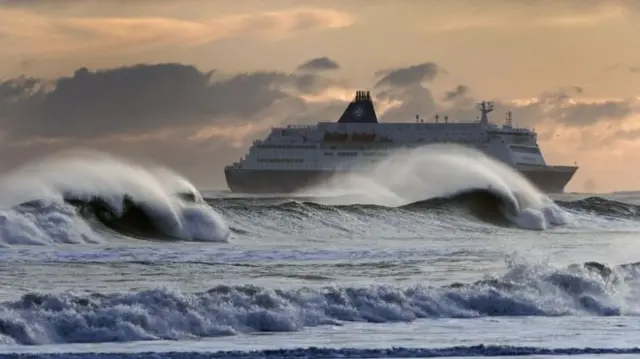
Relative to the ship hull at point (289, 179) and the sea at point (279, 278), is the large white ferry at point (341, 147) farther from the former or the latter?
the sea at point (279, 278)

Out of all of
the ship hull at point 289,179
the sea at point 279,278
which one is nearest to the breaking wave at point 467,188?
the sea at point 279,278

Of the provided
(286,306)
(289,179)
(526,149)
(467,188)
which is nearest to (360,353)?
(286,306)

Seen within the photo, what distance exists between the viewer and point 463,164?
50.0 m

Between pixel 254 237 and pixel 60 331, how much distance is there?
52.1 feet

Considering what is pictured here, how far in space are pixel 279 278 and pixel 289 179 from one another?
69.1m

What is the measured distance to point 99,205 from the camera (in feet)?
95.6

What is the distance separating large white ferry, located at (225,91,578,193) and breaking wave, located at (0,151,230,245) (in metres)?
51.4

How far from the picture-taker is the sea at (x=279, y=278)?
12484 mm

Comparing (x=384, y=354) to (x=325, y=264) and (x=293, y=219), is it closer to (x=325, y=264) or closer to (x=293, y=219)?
(x=325, y=264)

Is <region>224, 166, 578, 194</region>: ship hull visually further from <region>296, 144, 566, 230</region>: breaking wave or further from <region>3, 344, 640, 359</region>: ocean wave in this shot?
<region>3, 344, 640, 359</region>: ocean wave

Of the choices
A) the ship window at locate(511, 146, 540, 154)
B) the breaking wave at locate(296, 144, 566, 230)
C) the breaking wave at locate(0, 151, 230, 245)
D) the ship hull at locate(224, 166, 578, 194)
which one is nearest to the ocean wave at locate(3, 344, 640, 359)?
the breaking wave at locate(0, 151, 230, 245)

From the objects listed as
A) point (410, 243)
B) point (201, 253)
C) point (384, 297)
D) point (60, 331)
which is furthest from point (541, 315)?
point (410, 243)

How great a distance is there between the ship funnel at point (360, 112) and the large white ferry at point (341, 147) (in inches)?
213

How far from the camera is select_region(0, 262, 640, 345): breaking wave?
12719 millimetres
